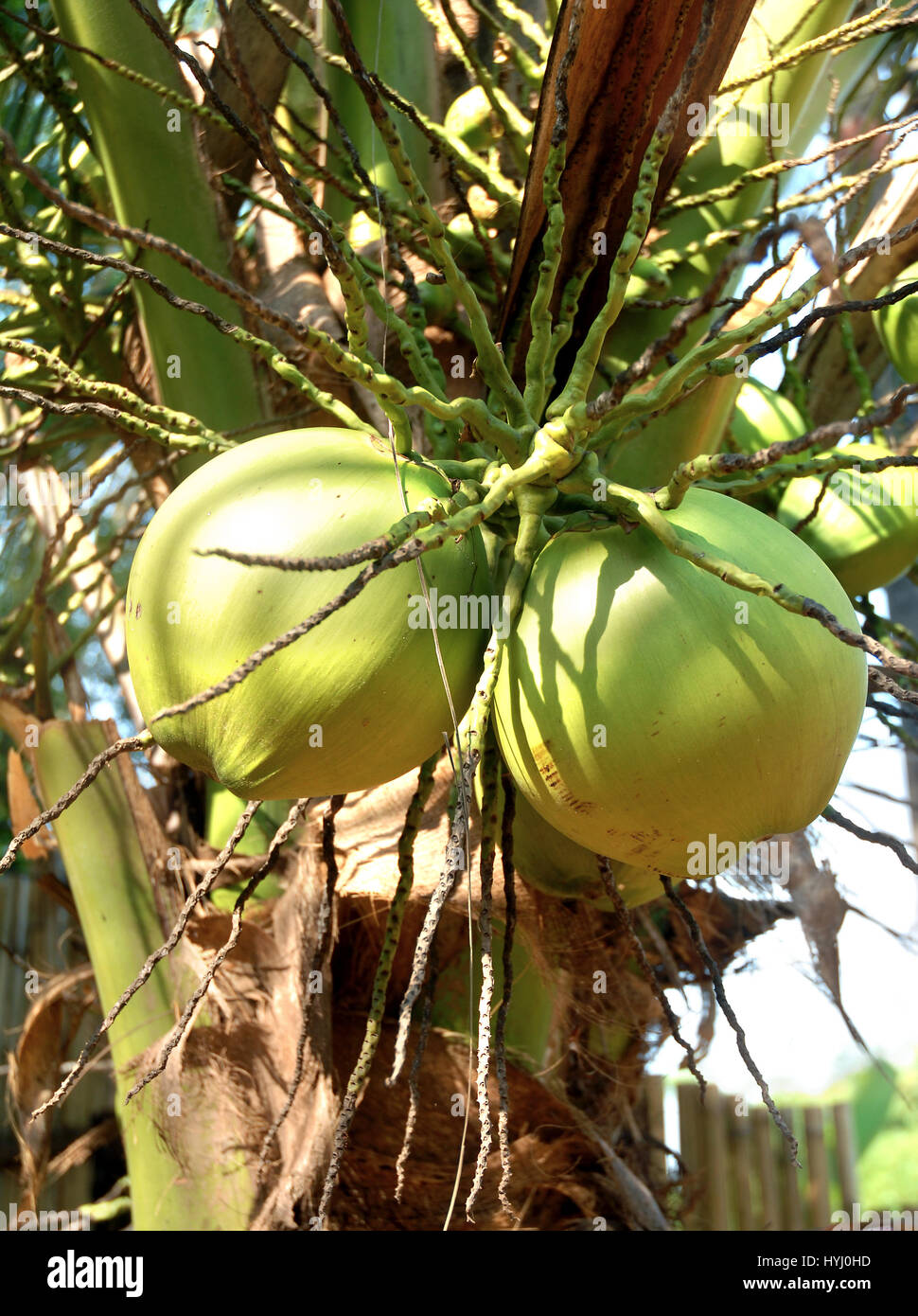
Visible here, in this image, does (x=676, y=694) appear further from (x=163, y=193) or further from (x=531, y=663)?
(x=163, y=193)

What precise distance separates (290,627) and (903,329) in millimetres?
1040

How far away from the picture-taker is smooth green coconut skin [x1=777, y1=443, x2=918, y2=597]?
1.31m

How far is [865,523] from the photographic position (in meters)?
1.31

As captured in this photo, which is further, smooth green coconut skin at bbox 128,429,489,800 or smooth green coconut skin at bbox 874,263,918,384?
smooth green coconut skin at bbox 874,263,918,384

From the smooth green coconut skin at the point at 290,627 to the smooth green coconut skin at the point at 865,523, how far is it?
A: 0.68m

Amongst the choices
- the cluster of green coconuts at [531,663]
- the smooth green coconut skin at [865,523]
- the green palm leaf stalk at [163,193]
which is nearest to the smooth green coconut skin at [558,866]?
the cluster of green coconuts at [531,663]

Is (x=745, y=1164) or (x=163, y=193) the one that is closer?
(x=163, y=193)

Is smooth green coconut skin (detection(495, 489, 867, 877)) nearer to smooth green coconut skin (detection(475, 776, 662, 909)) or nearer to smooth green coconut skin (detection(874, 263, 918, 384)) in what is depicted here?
smooth green coconut skin (detection(475, 776, 662, 909))

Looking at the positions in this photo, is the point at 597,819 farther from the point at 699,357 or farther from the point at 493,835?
the point at 699,357

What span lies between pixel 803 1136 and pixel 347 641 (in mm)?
3098

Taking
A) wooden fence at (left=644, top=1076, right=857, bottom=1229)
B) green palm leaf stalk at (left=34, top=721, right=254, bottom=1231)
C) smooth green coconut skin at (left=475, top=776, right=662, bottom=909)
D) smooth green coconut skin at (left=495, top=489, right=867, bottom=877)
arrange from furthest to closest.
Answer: wooden fence at (left=644, top=1076, right=857, bottom=1229), green palm leaf stalk at (left=34, top=721, right=254, bottom=1231), smooth green coconut skin at (left=475, top=776, right=662, bottom=909), smooth green coconut skin at (left=495, top=489, right=867, bottom=877)

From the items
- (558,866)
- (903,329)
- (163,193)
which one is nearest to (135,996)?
(558,866)

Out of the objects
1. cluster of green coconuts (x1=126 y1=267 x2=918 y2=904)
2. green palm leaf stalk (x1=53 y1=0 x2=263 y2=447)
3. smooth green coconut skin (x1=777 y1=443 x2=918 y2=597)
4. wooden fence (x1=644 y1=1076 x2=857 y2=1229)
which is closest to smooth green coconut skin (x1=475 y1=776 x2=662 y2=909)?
cluster of green coconuts (x1=126 y1=267 x2=918 y2=904)
